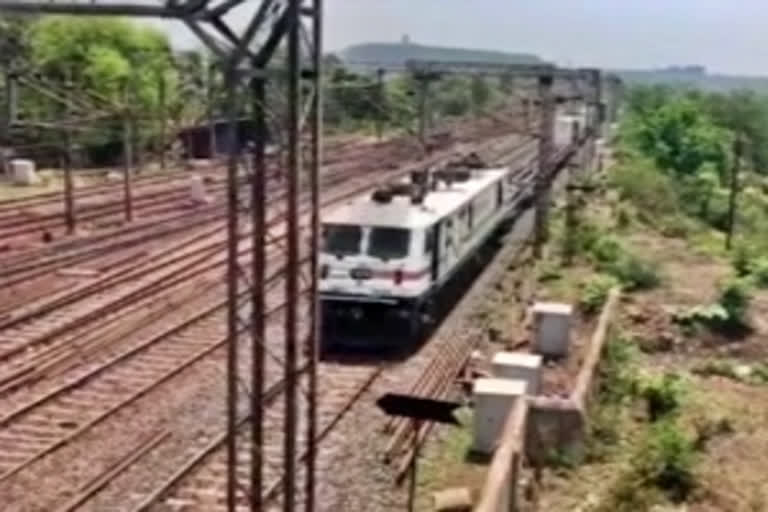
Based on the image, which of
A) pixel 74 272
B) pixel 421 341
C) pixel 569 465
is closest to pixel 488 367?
pixel 421 341

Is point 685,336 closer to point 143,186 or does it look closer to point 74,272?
point 74,272

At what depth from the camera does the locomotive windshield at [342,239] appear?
20.2 metres

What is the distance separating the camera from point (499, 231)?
108 feet

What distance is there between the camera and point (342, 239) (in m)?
20.3

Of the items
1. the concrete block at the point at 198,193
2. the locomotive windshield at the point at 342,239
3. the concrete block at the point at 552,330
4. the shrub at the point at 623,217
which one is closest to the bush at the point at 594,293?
the concrete block at the point at 552,330

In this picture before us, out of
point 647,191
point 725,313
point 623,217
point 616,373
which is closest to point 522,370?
point 616,373

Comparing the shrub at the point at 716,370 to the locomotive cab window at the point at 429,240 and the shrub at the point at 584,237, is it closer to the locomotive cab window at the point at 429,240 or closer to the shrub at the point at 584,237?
the locomotive cab window at the point at 429,240

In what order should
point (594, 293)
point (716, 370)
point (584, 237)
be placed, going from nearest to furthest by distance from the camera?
point (716, 370) < point (594, 293) < point (584, 237)

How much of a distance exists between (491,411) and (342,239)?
246 inches

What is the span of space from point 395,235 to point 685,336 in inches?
235

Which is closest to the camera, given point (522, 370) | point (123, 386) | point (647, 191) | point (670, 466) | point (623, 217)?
point (670, 466)

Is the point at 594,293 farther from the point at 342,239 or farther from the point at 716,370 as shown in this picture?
the point at 342,239

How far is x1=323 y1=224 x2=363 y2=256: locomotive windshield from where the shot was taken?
20250 mm

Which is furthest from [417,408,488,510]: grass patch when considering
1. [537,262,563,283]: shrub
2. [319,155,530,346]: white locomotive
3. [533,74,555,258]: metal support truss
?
[533,74,555,258]: metal support truss
